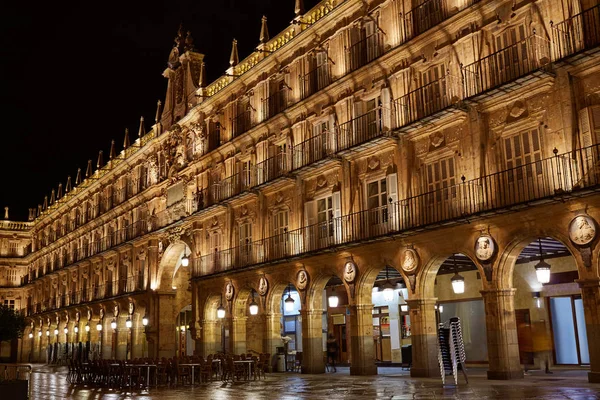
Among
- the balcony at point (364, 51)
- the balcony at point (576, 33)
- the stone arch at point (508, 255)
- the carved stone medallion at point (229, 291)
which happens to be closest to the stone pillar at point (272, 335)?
the carved stone medallion at point (229, 291)

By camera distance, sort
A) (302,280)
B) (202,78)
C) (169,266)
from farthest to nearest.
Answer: (169,266), (202,78), (302,280)

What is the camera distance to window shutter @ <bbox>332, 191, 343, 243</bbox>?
81.0 ft

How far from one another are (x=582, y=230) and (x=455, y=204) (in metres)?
4.60

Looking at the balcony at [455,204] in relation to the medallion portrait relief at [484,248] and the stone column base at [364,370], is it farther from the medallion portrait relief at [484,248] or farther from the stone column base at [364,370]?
the stone column base at [364,370]

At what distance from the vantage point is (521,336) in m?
24.8

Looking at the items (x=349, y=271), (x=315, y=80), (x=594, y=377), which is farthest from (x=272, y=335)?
(x=594, y=377)

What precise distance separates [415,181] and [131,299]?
2670cm

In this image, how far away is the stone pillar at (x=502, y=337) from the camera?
18.2 meters

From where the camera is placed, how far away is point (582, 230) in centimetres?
1627

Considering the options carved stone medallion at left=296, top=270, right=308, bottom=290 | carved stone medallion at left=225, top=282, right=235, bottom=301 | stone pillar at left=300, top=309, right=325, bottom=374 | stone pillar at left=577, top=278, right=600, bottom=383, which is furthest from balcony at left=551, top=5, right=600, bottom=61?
carved stone medallion at left=225, top=282, right=235, bottom=301

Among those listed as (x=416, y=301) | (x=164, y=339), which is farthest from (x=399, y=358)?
(x=164, y=339)

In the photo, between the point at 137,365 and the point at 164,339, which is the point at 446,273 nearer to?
the point at 137,365

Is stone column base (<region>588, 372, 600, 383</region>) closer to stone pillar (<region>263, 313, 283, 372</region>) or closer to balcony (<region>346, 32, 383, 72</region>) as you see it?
balcony (<region>346, 32, 383, 72</region>)

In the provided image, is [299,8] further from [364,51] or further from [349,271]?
[349,271]
